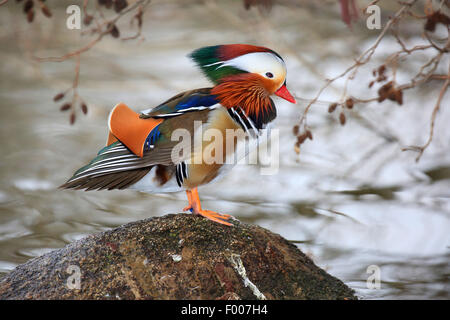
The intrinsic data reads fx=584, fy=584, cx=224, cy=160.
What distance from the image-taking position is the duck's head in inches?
104

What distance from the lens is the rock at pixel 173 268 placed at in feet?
8.52

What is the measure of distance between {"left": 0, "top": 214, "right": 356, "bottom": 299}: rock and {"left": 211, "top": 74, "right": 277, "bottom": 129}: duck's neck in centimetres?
58

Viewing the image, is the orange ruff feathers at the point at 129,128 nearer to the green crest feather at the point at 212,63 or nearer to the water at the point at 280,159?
the green crest feather at the point at 212,63

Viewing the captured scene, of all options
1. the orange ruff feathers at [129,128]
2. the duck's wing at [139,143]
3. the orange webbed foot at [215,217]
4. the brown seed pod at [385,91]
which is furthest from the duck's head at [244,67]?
the orange webbed foot at [215,217]

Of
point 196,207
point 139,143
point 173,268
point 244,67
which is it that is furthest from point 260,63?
point 173,268

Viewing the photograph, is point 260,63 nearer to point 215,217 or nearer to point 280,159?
point 215,217

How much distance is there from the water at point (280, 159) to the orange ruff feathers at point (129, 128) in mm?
1531

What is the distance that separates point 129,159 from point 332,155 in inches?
151

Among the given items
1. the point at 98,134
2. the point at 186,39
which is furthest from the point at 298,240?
the point at 186,39

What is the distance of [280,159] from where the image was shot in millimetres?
5922

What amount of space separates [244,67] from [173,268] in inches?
38.2

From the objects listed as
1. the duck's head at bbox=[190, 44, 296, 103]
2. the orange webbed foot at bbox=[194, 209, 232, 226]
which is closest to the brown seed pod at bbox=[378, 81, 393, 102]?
the duck's head at bbox=[190, 44, 296, 103]

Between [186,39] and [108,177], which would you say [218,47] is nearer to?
[108,177]

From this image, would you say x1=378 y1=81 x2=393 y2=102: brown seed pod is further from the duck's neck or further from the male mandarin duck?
the duck's neck
